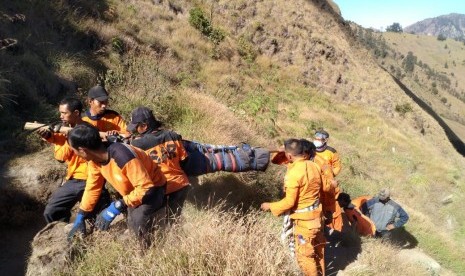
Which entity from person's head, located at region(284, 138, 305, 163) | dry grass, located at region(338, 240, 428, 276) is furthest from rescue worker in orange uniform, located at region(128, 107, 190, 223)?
dry grass, located at region(338, 240, 428, 276)

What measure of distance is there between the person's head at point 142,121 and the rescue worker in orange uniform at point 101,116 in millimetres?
359

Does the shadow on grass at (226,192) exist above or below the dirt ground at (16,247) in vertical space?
above

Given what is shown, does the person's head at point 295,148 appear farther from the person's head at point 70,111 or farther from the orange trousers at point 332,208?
the person's head at point 70,111

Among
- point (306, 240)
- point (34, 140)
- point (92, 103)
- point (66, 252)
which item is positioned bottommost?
point (34, 140)

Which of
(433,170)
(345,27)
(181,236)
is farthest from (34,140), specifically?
(345,27)

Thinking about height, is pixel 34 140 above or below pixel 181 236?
below

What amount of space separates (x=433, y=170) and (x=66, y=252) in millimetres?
17576

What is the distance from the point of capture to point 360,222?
754cm

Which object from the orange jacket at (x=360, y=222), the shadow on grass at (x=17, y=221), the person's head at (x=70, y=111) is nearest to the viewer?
the person's head at (x=70, y=111)

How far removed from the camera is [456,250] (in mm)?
10312

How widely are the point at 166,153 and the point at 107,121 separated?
1027mm

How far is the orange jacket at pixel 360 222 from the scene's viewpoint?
24.5 feet

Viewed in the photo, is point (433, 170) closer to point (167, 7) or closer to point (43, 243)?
point (167, 7)

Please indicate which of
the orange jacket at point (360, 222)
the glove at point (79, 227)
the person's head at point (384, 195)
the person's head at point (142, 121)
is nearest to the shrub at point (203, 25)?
the person's head at point (384, 195)
